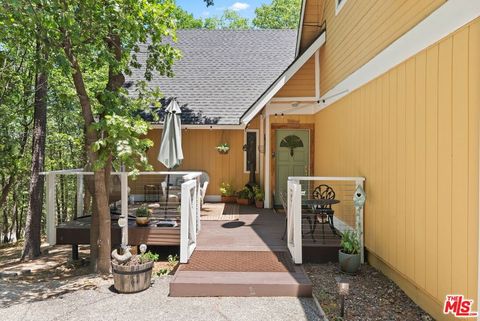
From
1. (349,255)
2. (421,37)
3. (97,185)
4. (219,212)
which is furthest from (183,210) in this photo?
(421,37)

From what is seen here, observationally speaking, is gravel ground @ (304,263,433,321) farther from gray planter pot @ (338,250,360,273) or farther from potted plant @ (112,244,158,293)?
potted plant @ (112,244,158,293)

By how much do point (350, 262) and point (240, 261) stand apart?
1653 millimetres

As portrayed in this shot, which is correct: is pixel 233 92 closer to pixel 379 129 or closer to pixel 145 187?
pixel 145 187

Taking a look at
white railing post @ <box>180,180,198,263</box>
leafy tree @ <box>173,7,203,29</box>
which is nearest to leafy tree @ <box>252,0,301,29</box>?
leafy tree @ <box>173,7,203,29</box>

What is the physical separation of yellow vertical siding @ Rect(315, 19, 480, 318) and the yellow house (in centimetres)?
1

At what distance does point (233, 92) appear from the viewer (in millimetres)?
10961

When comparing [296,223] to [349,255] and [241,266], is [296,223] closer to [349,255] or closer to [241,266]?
[349,255]

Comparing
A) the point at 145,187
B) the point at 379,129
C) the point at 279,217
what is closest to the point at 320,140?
the point at 279,217

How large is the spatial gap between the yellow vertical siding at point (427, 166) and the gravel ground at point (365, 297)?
21 cm

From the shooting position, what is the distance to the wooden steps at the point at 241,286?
4492mm

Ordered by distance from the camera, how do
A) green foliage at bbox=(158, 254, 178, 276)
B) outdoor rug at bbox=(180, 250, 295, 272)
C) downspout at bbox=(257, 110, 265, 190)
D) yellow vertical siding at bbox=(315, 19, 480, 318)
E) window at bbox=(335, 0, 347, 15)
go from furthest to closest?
1. downspout at bbox=(257, 110, 265, 190)
2. window at bbox=(335, 0, 347, 15)
3. green foliage at bbox=(158, 254, 178, 276)
4. outdoor rug at bbox=(180, 250, 295, 272)
5. yellow vertical siding at bbox=(315, 19, 480, 318)

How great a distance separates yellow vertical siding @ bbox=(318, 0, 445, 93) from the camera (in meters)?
4.47

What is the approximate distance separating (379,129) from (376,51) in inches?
49.0

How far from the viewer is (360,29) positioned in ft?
20.1
